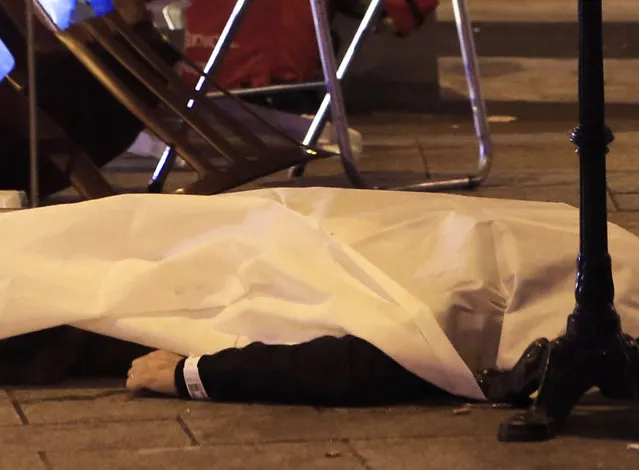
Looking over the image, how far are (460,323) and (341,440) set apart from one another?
0.25 metres

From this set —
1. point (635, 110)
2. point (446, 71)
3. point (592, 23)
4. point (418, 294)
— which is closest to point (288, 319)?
point (418, 294)

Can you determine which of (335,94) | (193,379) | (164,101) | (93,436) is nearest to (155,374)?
(193,379)

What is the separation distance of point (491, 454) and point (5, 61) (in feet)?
4.40

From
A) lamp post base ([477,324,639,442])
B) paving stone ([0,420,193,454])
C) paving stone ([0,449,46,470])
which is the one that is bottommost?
paving stone ([0,449,46,470])

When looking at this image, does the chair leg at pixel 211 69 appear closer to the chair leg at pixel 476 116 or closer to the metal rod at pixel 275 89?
the metal rod at pixel 275 89

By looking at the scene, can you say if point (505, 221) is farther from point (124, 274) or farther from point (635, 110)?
point (635, 110)

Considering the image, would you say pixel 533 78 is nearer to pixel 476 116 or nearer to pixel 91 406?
pixel 476 116

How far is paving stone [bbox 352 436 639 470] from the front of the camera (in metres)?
1.42

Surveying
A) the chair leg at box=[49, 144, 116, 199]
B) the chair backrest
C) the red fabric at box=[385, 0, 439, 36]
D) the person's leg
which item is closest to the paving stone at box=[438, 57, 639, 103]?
the red fabric at box=[385, 0, 439, 36]

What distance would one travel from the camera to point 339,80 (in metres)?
3.16

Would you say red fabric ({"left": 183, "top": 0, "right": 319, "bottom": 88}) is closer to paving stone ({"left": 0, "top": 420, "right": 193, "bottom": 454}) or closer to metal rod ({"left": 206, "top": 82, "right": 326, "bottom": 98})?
metal rod ({"left": 206, "top": 82, "right": 326, "bottom": 98})

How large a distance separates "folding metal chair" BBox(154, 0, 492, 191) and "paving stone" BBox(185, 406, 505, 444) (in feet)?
4.44

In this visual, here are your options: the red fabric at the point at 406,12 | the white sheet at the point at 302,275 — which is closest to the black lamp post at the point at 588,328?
the white sheet at the point at 302,275

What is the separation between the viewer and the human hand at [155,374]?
170cm
